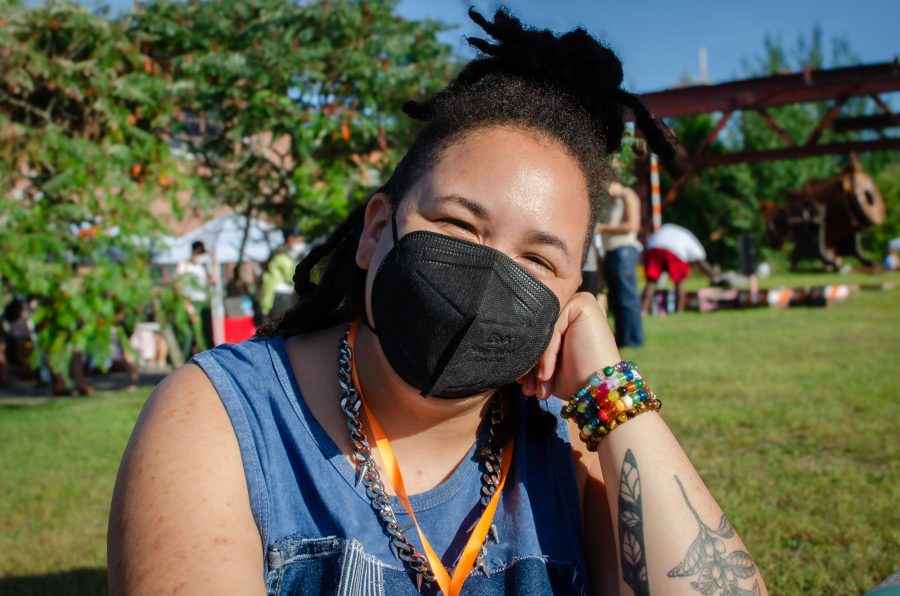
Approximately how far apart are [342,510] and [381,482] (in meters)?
0.10

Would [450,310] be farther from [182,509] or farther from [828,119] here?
[828,119]

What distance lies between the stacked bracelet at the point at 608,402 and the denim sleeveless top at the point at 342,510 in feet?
0.42

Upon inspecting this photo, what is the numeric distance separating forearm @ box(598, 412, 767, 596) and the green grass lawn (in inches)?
53.4

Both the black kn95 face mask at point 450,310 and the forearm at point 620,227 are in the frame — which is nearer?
the black kn95 face mask at point 450,310

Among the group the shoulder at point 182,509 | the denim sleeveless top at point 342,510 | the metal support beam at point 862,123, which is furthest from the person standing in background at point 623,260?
the metal support beam at point 862,123

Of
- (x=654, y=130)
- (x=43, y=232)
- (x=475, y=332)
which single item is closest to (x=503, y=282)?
(x=475, y=332)

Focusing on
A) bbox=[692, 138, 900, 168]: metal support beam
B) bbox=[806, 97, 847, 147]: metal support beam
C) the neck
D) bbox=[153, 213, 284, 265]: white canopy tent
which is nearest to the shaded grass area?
the neck

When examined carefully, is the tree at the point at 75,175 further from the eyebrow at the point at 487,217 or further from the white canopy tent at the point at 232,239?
the eyebrow at the point at 487,217

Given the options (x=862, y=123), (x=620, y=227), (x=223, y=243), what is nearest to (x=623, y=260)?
(x=620, y=227)

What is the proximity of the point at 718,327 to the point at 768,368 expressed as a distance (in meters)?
4.29

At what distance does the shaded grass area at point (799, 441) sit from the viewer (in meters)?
3.06

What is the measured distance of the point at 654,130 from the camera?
6.53ft

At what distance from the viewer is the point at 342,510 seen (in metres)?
1.57

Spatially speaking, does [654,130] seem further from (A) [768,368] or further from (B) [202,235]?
(B) [202,235]
